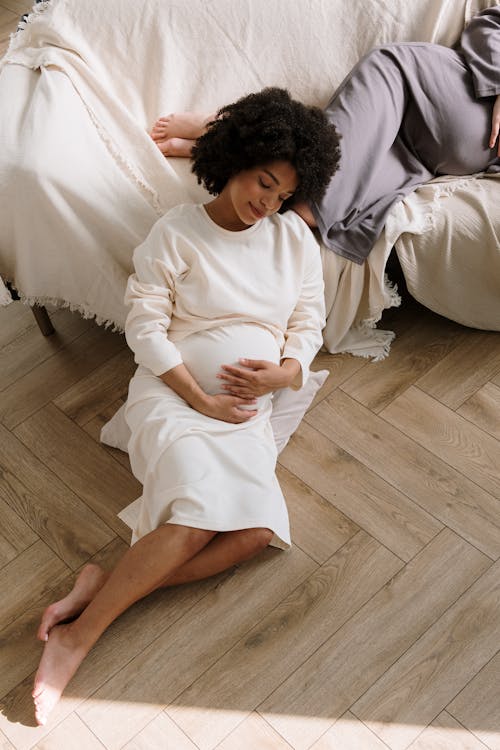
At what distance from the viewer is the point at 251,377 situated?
5.22ft

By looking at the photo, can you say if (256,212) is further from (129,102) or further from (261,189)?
(129,102)

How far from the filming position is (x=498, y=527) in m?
1.66

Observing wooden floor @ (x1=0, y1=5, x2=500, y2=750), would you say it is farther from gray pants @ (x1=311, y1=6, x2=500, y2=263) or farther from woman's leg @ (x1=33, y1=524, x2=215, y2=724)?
gray pants @ (x1=311, y1=6, x2=500, y2=263)

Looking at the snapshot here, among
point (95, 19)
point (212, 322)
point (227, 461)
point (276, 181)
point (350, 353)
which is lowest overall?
point (350, 353)

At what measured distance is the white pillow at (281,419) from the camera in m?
1.79

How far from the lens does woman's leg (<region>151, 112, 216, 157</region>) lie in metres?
1.92

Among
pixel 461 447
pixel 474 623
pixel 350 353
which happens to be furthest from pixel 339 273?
pixel 474 623

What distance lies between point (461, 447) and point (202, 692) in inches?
30.3

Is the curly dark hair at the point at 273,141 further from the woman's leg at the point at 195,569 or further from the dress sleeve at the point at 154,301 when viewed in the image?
the woman's leg at the point at 195,569

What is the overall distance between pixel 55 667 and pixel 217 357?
2.12 ft

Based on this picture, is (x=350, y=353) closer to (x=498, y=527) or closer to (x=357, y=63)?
(x=498, y=527)

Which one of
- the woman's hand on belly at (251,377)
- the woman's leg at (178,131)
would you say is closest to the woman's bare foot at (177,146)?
the woman's leg at (178,131)

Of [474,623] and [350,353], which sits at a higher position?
[350,353]

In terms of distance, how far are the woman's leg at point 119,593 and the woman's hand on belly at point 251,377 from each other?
29 centimetres
